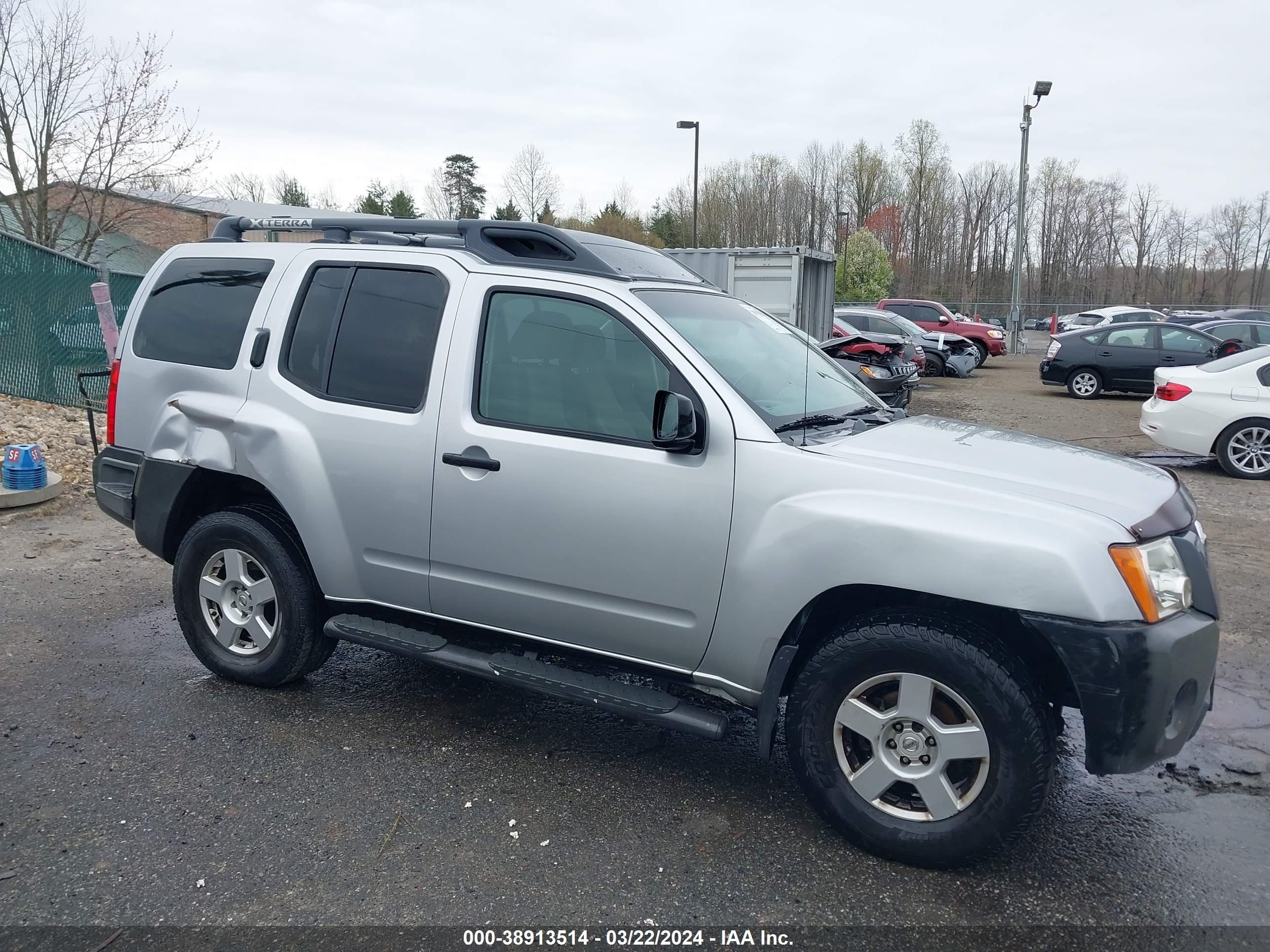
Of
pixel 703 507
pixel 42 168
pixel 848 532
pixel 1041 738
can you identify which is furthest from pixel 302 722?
pixel 42 168

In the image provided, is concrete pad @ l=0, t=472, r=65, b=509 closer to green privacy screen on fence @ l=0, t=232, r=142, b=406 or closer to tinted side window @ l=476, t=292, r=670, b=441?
green privacy screen on fence @ l=0, t=232, r=142, b=406

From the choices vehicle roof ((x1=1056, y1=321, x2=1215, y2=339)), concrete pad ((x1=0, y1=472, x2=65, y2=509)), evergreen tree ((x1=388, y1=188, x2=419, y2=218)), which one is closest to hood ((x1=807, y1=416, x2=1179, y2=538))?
concrete pad ((x1=0, y1=472, x2=65, y2=509))

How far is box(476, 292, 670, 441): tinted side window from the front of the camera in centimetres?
Answer: 357

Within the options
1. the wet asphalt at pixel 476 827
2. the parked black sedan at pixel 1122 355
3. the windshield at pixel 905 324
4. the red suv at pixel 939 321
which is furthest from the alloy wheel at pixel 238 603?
the red suv at pixel 939 321

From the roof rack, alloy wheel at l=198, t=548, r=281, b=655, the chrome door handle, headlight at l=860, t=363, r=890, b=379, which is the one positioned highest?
the roof rack

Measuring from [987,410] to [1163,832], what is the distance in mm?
14364

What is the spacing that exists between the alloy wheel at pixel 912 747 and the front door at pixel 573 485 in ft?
1.96

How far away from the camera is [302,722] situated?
4203mm

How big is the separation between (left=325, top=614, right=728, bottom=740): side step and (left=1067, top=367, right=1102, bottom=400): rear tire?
710 inches

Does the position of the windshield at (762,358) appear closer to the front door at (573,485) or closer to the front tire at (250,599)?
the front door at (573,485)

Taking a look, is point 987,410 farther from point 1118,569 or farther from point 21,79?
point 21,79

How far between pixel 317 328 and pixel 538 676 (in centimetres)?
188

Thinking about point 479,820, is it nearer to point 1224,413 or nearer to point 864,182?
point 1224,413

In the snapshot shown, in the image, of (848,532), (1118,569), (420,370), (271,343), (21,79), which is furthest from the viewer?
(21,79)
